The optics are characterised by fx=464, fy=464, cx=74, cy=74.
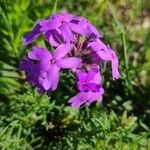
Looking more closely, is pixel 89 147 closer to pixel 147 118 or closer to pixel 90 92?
pixel 90 92

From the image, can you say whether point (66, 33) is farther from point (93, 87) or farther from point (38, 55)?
point (93, 87)

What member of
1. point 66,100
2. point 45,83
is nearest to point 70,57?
point 45,83

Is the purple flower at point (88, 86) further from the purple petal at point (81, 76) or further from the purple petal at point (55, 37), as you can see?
the purple petal at point (55, 37)

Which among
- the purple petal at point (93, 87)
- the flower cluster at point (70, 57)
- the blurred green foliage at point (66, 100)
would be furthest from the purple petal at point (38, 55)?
the blurred green foliage at point (66, 100)

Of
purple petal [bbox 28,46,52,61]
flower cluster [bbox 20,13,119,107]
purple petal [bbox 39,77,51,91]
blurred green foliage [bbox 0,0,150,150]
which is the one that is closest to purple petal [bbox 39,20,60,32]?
flower cluster [bbox 20,13,119,107]

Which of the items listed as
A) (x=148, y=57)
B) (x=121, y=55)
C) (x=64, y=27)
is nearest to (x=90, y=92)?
(x=64, y=27)
